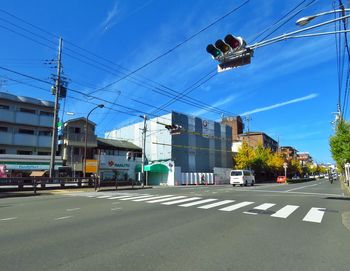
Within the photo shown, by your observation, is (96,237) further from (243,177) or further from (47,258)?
(243,177)

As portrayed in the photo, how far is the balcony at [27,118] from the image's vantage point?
44.1m

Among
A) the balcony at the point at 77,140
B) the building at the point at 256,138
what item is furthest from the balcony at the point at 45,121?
the building at the point at 256,138

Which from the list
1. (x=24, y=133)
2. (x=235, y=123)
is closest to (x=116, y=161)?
(x=24, y=133)

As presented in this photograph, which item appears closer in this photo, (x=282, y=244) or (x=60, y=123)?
(x=282, y=244)

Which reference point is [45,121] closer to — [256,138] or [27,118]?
[27,118]

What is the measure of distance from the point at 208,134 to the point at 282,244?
5911 cm

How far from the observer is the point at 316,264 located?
647cm

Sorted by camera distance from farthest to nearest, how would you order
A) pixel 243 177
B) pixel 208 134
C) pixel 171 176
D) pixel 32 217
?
pixel 208 134, pixel 171 176, pixel 243 177, pixel 32 217

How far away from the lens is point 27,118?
147 feet

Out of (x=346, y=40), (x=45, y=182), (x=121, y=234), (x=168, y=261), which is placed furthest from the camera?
(x=45, y=182)

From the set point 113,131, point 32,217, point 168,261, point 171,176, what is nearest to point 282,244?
point 168,261

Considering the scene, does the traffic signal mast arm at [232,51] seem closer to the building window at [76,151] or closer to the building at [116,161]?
the building at [116,161]

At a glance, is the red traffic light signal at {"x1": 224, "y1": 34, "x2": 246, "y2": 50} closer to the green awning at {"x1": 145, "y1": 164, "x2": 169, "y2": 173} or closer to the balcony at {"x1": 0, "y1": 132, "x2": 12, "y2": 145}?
the balcony at {"x1": 0, "y1": 132, "x2": 12, "y2": 145}

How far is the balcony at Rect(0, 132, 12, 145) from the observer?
42.5 metres
